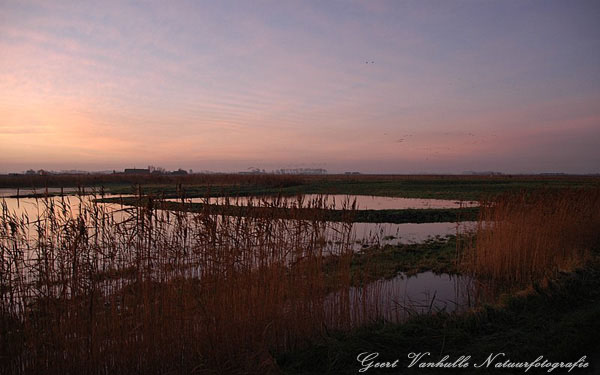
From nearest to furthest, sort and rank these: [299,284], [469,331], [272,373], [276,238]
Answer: [272,373]
[469,331]
[299,284]
[276,238]

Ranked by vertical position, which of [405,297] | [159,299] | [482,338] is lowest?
[405,297]

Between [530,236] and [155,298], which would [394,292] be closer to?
[530,236]

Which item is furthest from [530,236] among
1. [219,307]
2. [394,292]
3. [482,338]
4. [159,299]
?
[159,299]

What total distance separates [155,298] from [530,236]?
10.6 meters

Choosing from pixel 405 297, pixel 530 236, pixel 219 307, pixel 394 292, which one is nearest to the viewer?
pixel 219 307

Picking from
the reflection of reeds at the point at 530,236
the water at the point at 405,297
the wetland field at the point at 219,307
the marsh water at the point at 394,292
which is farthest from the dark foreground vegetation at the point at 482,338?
the reflection of reeds at the point at 530,236

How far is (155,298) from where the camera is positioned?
5488mm

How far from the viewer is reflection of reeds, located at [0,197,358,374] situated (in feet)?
16.2

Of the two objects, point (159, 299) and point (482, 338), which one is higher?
point (159, 299)

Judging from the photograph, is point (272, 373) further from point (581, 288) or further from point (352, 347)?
point (581, 288)

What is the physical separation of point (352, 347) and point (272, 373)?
1313mm

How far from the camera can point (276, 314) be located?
606cm

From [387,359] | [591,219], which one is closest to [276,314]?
[387,359]

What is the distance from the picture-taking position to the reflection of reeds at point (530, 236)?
1019cm
